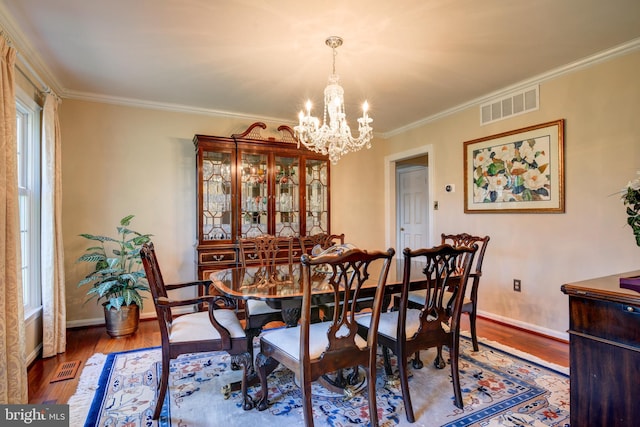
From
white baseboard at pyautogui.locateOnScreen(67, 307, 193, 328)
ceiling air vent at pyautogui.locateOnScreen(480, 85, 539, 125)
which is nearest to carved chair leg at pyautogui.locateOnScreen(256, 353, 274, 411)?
white baseboard at pyautogui.locateOnScreen(67, 307, 193, 328)

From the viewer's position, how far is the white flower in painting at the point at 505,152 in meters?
3.45

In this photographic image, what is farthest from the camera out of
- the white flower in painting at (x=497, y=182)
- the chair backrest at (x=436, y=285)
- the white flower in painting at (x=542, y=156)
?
the white flower in painting at (x=497, y=182)

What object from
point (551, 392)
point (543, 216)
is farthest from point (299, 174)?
point (551, 392)

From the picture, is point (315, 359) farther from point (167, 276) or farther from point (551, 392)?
point (167, 276)

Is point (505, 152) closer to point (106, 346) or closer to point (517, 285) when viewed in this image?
point (517, 285)

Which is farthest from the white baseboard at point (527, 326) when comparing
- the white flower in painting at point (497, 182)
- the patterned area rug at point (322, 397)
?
the white flower in painting at point (497, 182)

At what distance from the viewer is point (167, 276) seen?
3.89m

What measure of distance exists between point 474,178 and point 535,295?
137 cm

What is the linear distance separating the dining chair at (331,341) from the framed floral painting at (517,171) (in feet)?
7.63

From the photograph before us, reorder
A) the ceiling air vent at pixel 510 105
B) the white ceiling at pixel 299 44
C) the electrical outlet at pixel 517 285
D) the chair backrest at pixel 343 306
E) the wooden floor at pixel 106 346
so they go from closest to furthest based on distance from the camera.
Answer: the chair backrest at pixel 343 306 < the white ceiling at pixel 299 44 < the wooden floor at pixel 106 346 < the ceiling air vent at pixel 510 105 < the electrical outlet at pixel 517 285

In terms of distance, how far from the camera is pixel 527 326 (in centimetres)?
332

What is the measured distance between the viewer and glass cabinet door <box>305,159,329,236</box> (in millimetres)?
4312

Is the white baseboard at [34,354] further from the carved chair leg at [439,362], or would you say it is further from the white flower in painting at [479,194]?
the white flower in painting at [479,194]

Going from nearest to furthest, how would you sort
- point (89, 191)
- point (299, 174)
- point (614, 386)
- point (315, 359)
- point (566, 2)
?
point (614, 386), point (315, 359), point (566, 2), point (89, 191), point (299, 174)
